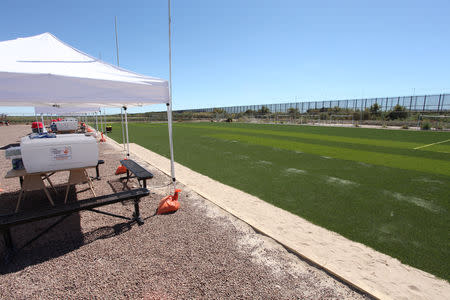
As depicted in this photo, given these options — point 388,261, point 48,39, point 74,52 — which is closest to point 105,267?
point 388,261

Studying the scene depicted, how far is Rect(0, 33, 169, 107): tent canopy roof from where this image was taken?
3.33 meters

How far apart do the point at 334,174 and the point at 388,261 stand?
451 centimetres

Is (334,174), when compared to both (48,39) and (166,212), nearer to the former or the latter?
(166,212)

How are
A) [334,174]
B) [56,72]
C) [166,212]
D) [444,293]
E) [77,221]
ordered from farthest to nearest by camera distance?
1. [334,174]
2. [166,212]
3. [77,221]
4. [56,72]
5. [444,293]

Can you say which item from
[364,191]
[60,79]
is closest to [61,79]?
[60,79]

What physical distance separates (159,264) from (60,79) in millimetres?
3092

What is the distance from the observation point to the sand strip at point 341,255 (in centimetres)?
263

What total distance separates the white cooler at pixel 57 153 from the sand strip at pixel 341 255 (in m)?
2.67

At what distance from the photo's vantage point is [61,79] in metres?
3.59

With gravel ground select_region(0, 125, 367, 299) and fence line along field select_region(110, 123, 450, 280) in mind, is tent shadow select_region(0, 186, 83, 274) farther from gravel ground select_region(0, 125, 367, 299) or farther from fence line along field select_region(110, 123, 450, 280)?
fence line along field select_region(110, 123, 450, 280)

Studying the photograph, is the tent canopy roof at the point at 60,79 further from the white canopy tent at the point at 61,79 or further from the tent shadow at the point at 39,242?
the tent shadow at the point at 39,242

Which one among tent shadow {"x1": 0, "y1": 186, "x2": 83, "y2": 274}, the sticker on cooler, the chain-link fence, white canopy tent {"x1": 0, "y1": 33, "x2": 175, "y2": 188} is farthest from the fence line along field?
the chain-link fence

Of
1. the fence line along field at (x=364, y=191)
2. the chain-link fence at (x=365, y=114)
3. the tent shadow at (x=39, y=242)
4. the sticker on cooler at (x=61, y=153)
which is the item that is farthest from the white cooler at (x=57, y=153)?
the chain-link fence at (x=365, y=114)

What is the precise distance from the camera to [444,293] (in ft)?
8.39
